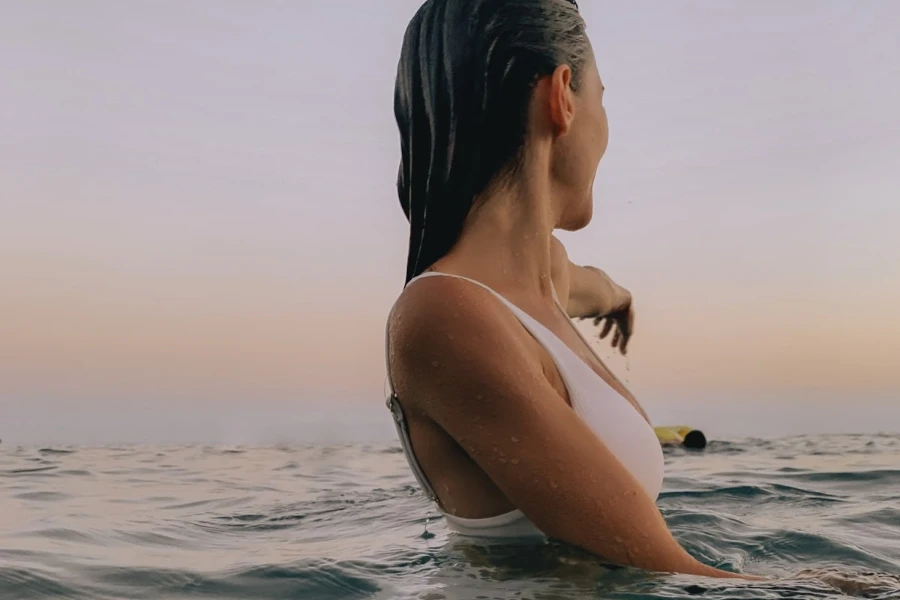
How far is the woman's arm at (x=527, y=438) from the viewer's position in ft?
5.91

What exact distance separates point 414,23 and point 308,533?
225cm

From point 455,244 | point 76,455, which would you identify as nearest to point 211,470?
point 76,455

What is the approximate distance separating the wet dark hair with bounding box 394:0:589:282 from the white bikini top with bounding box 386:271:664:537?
289 millimetres

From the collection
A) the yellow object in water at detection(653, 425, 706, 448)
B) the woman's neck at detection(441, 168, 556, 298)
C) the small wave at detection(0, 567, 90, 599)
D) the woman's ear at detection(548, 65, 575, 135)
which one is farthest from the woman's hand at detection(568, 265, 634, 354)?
the yellow object in water at detection(653, 425, 706, 448)

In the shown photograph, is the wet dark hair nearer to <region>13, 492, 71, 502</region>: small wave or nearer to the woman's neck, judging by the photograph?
the woman's neck

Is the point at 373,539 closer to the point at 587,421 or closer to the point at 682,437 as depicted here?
the point at 587,421

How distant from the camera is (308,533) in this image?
3.60m

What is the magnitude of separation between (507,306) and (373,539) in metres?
1.63

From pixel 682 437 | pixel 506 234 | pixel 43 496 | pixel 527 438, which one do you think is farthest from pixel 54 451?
pixel 527 438

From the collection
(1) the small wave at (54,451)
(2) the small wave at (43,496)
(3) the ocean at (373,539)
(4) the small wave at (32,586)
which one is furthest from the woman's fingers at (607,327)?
(1) the small wave at (54,451)

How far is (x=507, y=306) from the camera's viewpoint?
2010 millimetres

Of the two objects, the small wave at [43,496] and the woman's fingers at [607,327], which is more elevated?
the woman's fingers at [607,327]

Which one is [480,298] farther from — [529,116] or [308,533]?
[308,533]

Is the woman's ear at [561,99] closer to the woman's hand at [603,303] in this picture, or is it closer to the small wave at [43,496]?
the woman's hand at [603,303]
